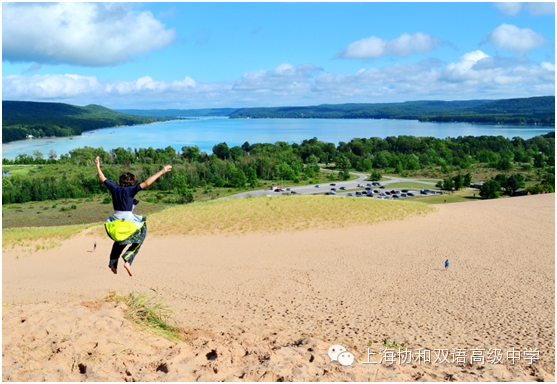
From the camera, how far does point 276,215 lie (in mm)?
23766

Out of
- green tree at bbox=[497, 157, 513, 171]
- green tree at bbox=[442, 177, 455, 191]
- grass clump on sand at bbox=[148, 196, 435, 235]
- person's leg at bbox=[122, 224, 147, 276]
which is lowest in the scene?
green tree at bbox=[442, 177, 455, 191]

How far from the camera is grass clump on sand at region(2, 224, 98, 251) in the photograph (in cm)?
1972

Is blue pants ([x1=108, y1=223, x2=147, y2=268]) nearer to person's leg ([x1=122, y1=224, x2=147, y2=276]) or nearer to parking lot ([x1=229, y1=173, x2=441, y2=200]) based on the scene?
person's leg ([x1=122, y1=224, x2=147, y2=276])

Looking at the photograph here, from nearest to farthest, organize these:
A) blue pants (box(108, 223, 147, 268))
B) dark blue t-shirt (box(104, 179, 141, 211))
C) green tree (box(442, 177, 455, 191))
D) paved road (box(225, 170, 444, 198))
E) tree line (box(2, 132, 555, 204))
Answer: dark blue t-shirt (box(104, 179, 141, 211)), blue pants (box(108, 223, 147, 268)), green tree (box(442, 177, 455, 191)), paved road (box(225, 170, 444, 198)), tree line (box(2, 132, 555, 204))

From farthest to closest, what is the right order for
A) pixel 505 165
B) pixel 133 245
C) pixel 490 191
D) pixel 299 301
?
1. pixel 505 165
2. pixel 490 191
3. pixel 299 301
4. pixel 133 245

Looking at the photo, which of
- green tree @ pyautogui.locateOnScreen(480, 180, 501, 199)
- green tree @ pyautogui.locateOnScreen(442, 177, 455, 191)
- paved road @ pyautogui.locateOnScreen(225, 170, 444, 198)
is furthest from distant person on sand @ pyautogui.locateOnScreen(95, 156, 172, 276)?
green tree @ pyautogui.locateOnScreen(442, 177, 455, 191)

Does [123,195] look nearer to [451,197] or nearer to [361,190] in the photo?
[451,197]

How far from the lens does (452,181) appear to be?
51.2 m

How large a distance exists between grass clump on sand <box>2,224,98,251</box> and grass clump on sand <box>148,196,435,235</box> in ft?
12.6

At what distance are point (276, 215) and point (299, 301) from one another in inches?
494

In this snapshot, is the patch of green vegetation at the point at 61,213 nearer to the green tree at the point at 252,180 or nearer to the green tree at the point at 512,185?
the green tree at the point at 252,180

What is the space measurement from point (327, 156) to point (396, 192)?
39.9 meters

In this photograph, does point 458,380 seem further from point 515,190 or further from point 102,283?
point 515,190

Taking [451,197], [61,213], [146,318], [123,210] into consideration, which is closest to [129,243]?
[123,210]
